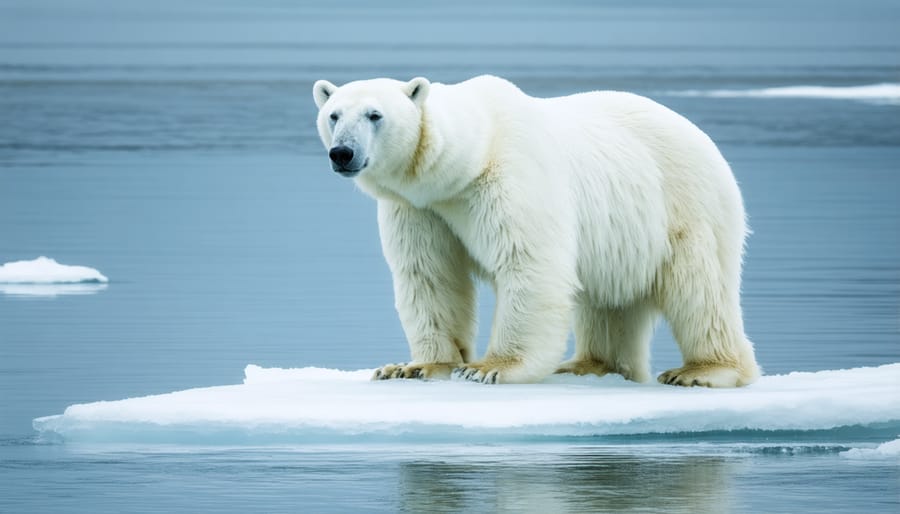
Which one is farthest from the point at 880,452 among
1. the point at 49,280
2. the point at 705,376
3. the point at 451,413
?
the point at 49,280

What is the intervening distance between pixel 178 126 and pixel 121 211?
16.6 meters

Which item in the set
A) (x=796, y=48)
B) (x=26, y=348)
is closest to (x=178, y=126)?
(x=26, y=348)

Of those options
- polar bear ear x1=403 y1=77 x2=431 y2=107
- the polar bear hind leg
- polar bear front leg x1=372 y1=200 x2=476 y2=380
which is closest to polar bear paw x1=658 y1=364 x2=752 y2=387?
the polar bear hind leg

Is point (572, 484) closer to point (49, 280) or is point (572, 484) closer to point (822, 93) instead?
point (49, 280)

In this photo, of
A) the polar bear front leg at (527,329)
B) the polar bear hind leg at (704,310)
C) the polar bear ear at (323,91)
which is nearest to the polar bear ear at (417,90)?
the polar bear ear at (323,91)

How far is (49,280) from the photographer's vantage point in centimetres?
1445

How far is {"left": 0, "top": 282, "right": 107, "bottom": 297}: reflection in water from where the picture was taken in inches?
551

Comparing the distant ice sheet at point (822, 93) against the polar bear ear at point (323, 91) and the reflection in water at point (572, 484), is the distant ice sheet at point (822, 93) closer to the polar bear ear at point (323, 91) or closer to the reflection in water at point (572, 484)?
the polar bear ear at point (323, 91)

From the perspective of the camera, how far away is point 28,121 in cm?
3809

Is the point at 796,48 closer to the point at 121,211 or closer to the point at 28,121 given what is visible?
the point at 28,121

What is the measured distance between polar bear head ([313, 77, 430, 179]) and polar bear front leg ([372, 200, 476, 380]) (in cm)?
40

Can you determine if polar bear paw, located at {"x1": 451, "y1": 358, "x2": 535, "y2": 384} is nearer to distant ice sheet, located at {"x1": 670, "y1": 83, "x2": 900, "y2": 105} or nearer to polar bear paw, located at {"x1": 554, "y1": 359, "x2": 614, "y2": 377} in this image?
polar bear paw, located at {"x1": 554, "y1": 359, "x2": 614, "y2": 377}

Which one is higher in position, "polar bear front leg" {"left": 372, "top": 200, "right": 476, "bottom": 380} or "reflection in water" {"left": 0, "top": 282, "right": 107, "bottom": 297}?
"reflection in water" {"left": 0, "top": 282, "right": 107, "bottom": 297}

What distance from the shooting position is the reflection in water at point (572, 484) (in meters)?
6.87
